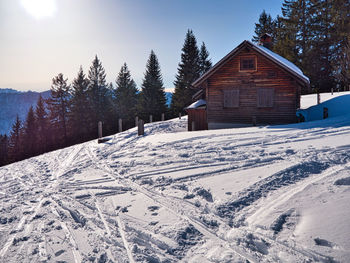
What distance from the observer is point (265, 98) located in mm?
16047

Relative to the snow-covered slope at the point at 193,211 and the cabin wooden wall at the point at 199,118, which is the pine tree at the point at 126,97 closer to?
the cabin wooden wall at the point at 199,118

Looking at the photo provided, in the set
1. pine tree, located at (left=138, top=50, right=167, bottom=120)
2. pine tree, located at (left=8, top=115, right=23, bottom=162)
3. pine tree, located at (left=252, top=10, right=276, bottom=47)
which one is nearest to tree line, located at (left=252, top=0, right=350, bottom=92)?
pine tree, located at (left=252, top=10, right=276, bottom=47)

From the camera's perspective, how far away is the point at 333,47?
1454 inches

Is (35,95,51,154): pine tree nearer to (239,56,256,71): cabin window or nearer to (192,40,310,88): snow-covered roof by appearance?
(192,40,310,88): snow-covered roof

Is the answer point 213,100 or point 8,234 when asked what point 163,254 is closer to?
point 8,234

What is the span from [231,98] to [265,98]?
8.00ft

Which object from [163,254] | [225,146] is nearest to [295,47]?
[225,146]

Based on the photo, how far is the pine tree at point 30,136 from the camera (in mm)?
42947

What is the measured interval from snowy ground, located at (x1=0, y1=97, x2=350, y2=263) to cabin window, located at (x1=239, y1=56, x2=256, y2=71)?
1040 cm

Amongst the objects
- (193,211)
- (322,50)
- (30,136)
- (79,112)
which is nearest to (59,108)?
(79,112)

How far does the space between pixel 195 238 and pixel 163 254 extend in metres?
0.54

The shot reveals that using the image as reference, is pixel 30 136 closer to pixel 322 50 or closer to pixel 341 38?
pixel 322 50

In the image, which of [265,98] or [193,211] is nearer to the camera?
[193,211]

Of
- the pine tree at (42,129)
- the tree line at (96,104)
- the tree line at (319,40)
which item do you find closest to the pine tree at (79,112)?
the tree line at (96,104)
